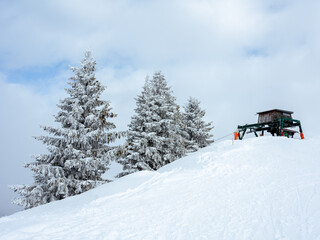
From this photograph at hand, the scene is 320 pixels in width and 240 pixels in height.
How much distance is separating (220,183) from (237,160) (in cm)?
323

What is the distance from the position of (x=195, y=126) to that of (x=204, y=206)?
61.3 feet

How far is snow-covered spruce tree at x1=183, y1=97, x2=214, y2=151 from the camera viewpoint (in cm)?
2464

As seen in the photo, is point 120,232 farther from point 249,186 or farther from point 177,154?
point 177,154

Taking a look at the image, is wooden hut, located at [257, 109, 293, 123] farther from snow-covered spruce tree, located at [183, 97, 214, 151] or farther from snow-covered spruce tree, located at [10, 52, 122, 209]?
snow-covered spruce tree, located at [10, 52, 122, 209]

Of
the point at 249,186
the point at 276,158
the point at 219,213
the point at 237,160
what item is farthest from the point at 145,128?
the point at 219,213

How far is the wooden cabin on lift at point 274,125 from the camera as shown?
18.6 metres

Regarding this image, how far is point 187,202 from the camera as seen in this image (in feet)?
23.7

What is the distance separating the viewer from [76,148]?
15.1 metres

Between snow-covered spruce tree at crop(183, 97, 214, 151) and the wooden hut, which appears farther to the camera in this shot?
snow-covered spruce tree at crop(183, 97, 214, 151)

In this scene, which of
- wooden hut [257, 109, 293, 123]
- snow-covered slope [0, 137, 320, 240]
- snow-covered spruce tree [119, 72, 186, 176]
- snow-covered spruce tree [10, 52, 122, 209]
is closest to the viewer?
snow-covered slope [0, 137, 320, 240]

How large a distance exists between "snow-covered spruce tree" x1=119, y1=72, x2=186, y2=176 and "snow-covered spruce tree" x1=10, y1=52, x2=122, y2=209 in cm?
305

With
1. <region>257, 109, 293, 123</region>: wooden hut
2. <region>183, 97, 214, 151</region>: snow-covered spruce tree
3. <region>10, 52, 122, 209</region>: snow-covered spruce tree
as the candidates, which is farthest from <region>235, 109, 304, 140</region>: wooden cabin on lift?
<region>10, 52, 122, 209</region>: snow-covered spruce tree

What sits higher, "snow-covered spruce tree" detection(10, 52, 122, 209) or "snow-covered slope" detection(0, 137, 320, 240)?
"snow-covered spruce tree" detection(10, 52, 122, 209)

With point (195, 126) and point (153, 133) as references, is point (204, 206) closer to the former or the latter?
point (153, 133)
